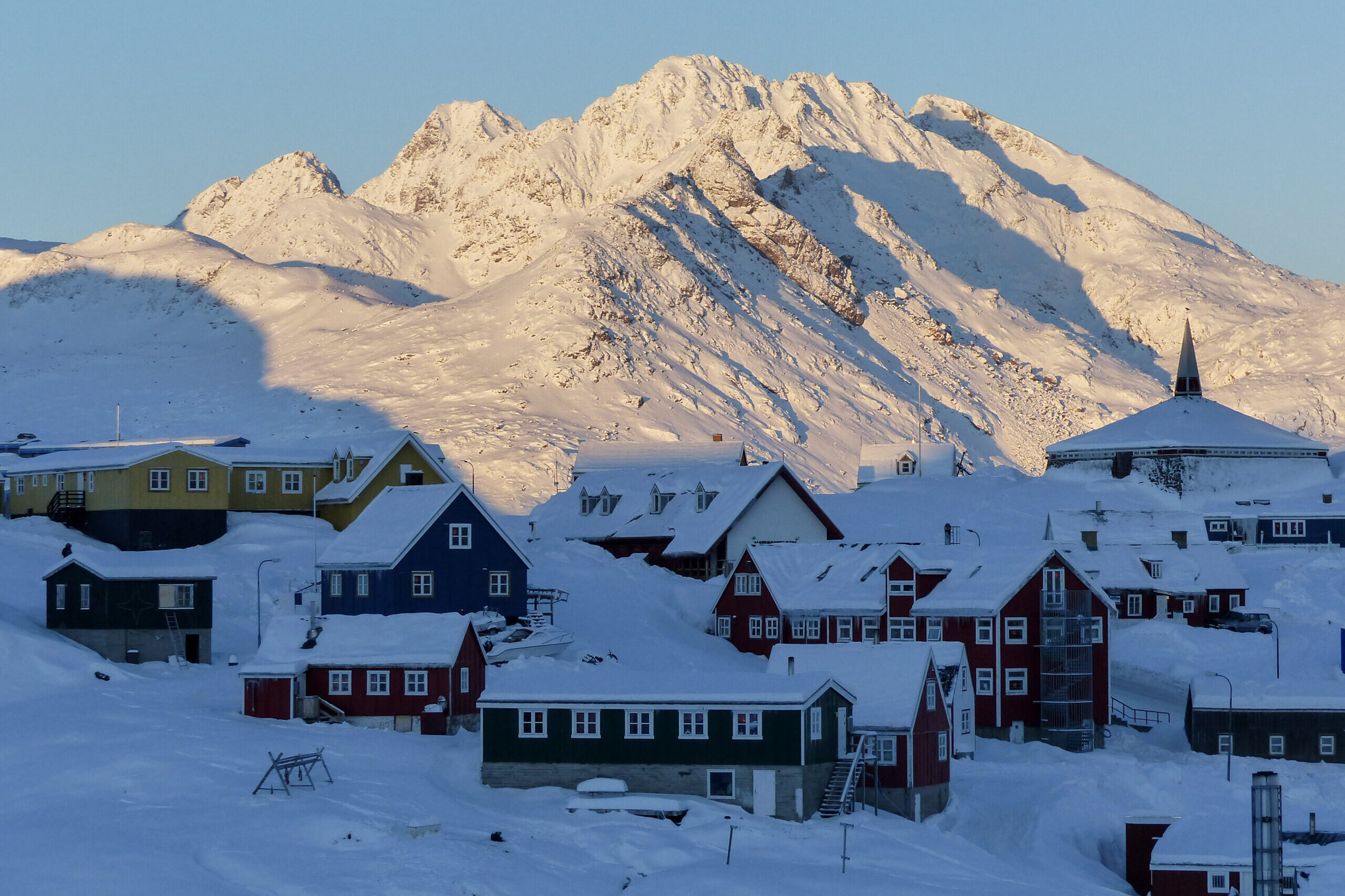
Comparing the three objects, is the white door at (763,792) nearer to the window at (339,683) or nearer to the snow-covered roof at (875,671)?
the snow-covered roof at (875,671)

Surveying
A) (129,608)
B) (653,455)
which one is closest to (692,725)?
(129,608)

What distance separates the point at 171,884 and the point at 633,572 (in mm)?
44929

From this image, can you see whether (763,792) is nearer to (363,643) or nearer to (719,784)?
(719,784)

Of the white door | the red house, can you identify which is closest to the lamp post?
the red house

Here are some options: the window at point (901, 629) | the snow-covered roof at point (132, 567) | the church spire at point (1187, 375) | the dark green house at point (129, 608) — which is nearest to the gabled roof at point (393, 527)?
the snow-covered roof at point (132, 567)

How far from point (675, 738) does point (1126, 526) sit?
46435 millimetres

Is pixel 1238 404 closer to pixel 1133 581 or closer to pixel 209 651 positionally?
pixel 1133 581

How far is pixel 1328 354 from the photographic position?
19138 cm

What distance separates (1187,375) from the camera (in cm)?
13038

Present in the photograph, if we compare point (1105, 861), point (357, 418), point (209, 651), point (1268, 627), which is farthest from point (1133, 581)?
point (357, 418)

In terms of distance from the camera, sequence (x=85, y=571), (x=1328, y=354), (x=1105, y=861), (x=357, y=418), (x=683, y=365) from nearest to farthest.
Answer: (x=1105, y=861)
(x=85, y=571)
(x=357, y=418)
(x=683, y=365)
(x=1328, y=354)

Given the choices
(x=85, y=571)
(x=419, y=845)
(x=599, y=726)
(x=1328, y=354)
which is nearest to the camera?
(x=419, y=845)

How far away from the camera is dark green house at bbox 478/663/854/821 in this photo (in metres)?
45.1

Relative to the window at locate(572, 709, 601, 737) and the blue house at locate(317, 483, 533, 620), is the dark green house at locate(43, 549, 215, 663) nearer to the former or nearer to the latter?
the blue house at locate(317, 483, 533, 620)
